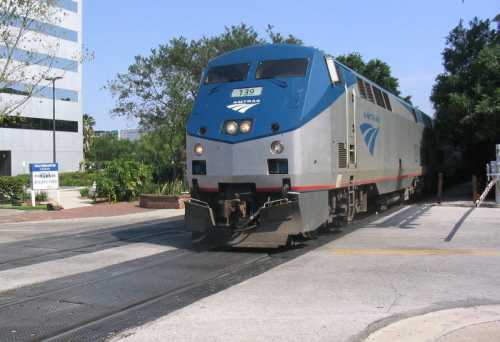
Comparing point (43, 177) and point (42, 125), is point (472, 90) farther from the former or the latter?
point (42, 125)

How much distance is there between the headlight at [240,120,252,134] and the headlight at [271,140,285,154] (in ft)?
1.77

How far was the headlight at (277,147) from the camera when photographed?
9531mm

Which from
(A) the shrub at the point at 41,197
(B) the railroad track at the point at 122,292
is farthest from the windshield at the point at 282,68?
(A) the shrub at the point at 41,197

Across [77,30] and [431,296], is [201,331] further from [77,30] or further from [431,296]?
[77,30]

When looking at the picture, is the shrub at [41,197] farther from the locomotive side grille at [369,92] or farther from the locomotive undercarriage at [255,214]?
the locomotive side grille at [369,92]

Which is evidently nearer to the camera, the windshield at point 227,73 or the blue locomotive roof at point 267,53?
the blue locomotive roof at point 267,53

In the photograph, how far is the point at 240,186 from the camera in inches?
395

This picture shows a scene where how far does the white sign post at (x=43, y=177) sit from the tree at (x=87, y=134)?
46999 millimetres

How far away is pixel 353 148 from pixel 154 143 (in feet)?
75.9

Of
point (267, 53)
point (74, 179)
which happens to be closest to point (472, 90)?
point (267, 53)

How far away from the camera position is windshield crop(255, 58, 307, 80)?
10.3 m

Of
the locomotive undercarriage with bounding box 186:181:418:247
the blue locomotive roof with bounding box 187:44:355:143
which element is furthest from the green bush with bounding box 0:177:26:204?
the blue locomotive roof with bounding box 187:44:355:143

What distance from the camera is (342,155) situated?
452 inches

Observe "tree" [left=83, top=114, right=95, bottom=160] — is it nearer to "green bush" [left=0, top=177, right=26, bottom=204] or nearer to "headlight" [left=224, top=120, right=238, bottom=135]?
"green bush" [left=0, top=177, right=26, bottom=204]
